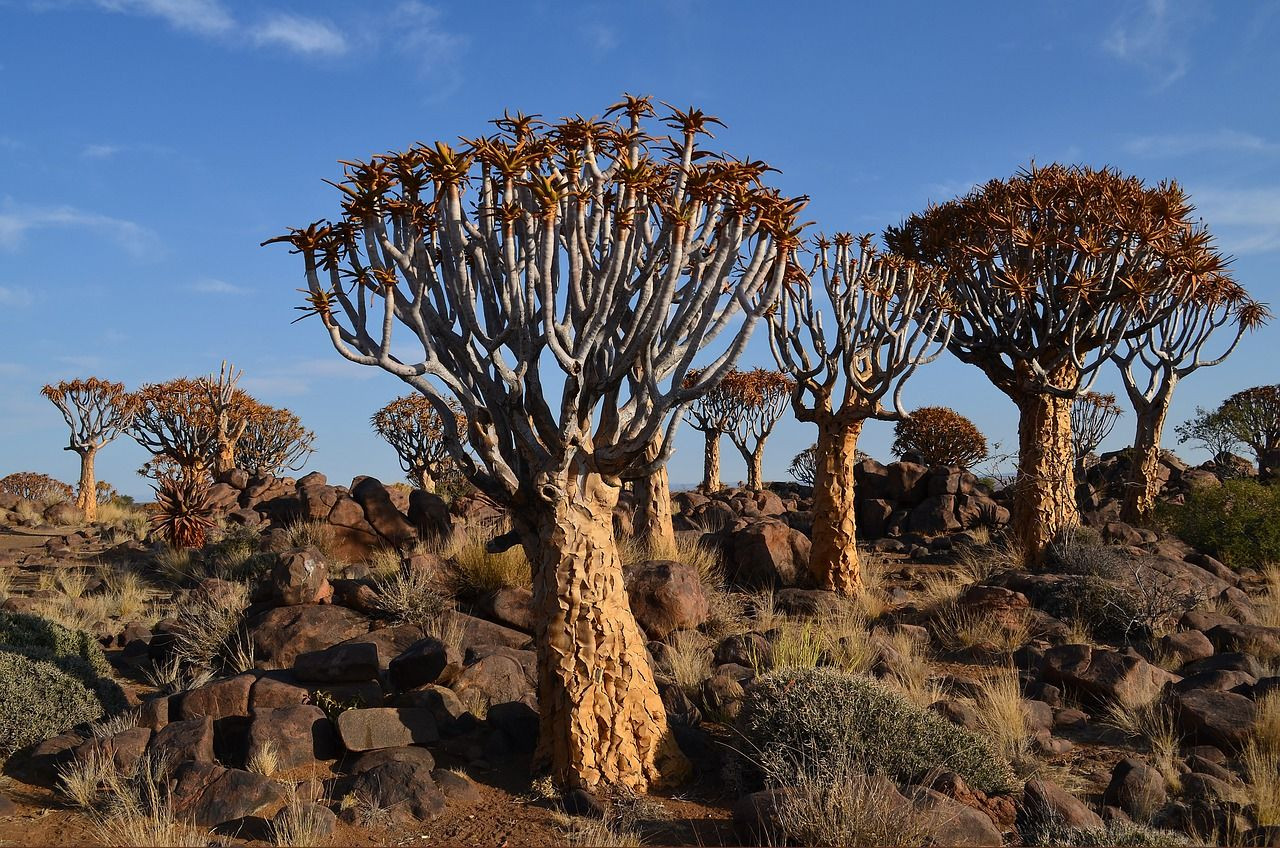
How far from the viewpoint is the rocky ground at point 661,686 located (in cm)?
641

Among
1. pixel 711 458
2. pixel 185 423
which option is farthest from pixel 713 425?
pixel 185 423

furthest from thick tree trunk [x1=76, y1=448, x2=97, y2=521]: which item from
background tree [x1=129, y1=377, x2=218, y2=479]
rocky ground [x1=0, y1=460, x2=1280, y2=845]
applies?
rocky ground [x1=0, y1=460, x2=1280, y2=845]

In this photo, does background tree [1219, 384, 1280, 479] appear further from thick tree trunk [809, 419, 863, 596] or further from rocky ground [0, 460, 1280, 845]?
thick tree trunk [809, 419, 863, 596]

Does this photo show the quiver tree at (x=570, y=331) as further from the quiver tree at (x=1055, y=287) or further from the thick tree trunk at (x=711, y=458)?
the thick tree trunk at (x=711, y=458)

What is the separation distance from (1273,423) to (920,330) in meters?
21.1

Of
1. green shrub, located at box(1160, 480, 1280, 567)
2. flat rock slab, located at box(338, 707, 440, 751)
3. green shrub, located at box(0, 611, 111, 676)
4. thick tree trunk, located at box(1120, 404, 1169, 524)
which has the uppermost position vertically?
thick tree trunk, located at box(1120, 404, 1169, 524)

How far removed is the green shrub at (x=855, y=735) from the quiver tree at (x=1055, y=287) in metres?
9.66

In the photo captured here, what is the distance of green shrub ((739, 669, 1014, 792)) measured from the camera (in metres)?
6.78

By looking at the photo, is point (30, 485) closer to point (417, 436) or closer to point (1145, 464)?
point (417, 436)

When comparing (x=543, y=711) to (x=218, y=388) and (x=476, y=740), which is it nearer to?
(x=476, y=740)

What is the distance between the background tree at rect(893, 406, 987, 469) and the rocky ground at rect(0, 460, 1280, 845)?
1169 cm

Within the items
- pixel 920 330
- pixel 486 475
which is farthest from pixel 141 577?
pixel 920 330

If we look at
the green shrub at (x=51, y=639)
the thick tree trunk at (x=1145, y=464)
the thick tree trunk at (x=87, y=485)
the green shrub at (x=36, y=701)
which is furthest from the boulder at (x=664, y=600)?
the thick tree trunk at (x=87, y=485)

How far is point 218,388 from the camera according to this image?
28.1 meters
